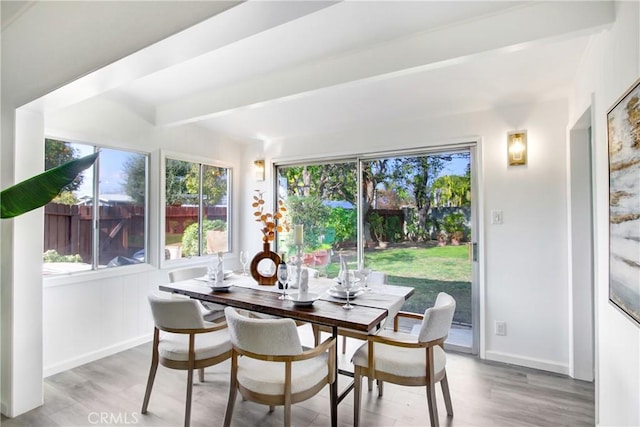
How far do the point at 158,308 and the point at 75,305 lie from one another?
1.46 m

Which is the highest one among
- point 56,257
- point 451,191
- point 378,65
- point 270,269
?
point 378,65

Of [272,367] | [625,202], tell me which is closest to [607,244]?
[625,202]

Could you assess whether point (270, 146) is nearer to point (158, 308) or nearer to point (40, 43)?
point (40, 43)

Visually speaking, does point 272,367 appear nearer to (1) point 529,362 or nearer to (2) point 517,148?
(1) point 529,362

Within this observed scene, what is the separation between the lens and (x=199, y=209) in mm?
4082

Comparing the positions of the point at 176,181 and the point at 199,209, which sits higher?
the point at 176,181

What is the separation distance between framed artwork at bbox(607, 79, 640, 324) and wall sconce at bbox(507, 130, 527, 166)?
4.13 feet

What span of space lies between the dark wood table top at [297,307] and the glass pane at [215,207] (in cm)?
155

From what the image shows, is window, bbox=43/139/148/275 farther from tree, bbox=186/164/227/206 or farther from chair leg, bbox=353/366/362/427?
chair leg, bbox=353/366/362/427

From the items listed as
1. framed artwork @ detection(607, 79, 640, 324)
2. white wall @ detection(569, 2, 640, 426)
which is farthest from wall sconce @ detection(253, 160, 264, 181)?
framed artwork @ detection(607, 79, 640, 324)

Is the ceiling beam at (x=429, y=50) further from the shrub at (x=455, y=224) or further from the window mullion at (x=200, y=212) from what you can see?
the shrub at (x=455, y=224)

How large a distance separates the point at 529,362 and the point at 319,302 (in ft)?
6.87

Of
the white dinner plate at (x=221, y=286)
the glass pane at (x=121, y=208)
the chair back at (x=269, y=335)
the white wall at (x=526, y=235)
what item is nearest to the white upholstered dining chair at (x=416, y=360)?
the chair back at (x=269, y=335)

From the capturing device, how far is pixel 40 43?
2143 mm
